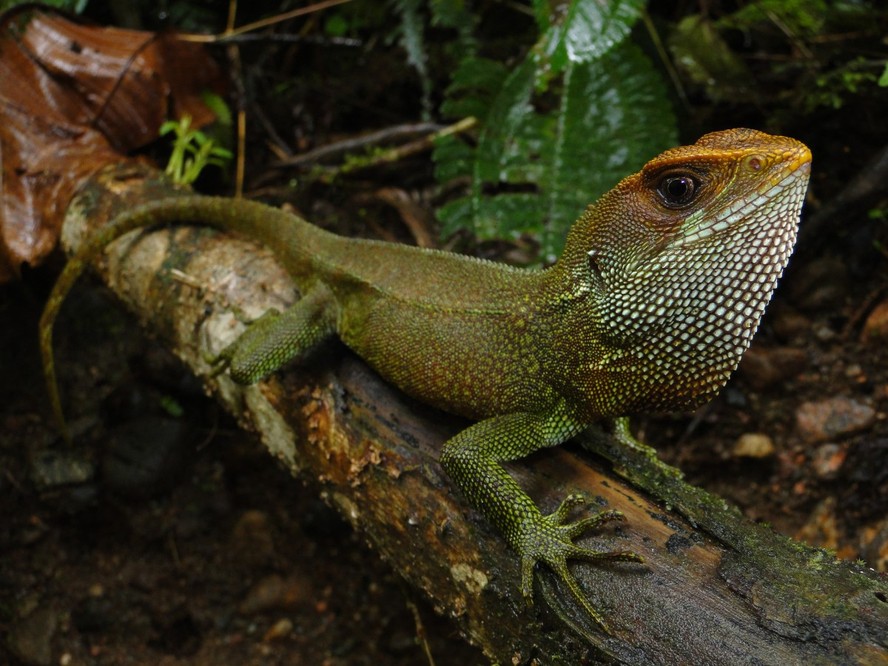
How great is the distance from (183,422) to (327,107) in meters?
2.84

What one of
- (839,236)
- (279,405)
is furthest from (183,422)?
(839,236)

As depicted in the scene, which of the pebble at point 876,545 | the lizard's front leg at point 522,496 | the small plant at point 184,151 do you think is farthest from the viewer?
the small plant at point 184,151

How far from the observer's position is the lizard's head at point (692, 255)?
2.37m

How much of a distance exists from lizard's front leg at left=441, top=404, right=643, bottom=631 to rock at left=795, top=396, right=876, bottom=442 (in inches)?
76.3

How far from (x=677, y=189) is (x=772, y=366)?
7.72 feet

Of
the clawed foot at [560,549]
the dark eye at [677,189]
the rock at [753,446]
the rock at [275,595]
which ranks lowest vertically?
the rock at [275,595]

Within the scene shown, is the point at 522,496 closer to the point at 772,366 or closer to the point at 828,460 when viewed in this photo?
the point at 828,460

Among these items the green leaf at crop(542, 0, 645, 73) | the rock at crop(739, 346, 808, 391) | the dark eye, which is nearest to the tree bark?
the dark eye

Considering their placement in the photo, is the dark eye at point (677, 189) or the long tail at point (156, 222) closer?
the dark eye at point (677, 189)

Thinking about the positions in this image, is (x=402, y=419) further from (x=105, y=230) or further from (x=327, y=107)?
(x=327, y=107)

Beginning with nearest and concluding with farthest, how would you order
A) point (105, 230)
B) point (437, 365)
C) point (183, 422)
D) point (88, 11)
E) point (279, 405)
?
point (437, 365) → point (279, 405) → point (105, 230) → point (183, 422) → point (88, 11)

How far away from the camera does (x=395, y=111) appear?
5992 mm

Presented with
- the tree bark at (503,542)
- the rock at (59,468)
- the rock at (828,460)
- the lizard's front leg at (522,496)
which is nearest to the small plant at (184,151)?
the tree bark at (503,542)

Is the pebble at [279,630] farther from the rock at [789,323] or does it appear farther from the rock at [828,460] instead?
the rock at [789,323]
